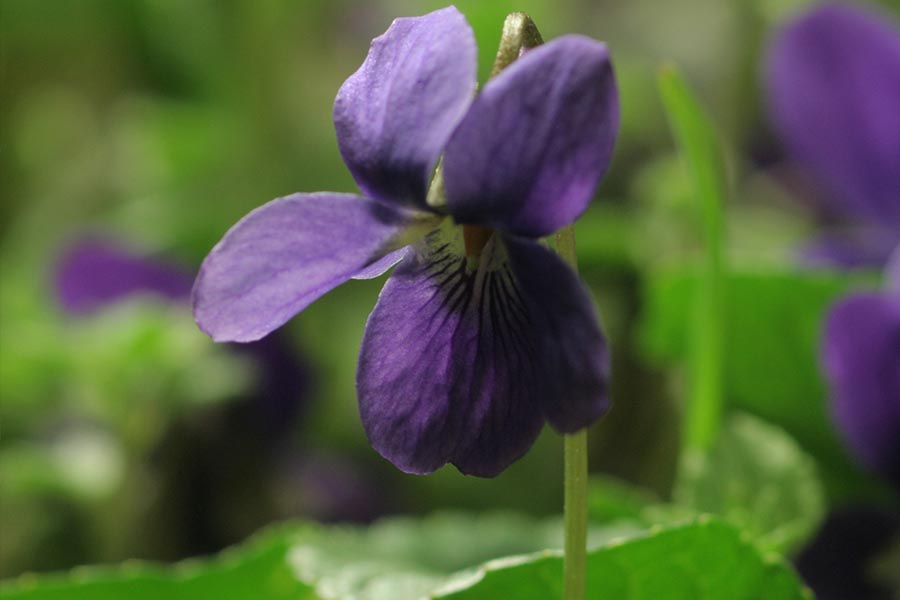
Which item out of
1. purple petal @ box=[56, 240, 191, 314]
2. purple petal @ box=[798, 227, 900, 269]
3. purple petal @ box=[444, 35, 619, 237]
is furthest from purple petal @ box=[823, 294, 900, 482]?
purple petal @ box=[56, 240, 191, 314]

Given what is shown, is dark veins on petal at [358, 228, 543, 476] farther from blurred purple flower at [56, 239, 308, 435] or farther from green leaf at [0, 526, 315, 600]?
blurred purple flower at [56, 239, 308, 435]

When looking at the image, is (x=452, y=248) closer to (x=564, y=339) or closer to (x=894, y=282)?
(x=564, y=339)

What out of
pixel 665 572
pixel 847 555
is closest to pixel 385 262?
pixel 665 572

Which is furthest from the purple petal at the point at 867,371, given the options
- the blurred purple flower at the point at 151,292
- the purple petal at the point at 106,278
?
the purple petal at the point at 106,278

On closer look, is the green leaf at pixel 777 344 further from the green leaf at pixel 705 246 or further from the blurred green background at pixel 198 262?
the green leaf at pixel 705 246

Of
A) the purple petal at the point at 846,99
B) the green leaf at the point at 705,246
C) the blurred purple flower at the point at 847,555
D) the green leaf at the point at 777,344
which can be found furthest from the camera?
the purple petal at the point at 846,99

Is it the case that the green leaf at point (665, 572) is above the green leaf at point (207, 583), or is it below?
above
